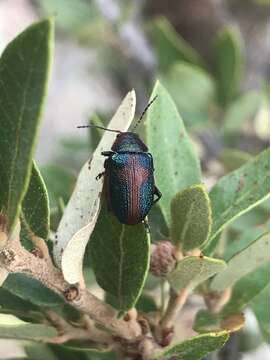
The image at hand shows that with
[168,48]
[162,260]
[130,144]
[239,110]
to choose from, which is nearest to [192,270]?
[162,260]

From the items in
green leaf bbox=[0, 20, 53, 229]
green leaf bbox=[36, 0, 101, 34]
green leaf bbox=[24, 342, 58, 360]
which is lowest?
green leaf bbox=[24, 342, 58, 360]

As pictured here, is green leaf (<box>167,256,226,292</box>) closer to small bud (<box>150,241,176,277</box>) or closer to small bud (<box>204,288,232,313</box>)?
small bud (<box>150,241,176,277</box>)

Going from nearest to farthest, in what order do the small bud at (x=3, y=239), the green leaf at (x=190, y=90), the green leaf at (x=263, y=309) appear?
the small bud at (x=3, y=239) < the green leaf at (x=263, y=309) < the green leaf at (x=190, y=90)

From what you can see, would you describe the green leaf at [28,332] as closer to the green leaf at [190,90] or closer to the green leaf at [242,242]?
the green leaf at [242,242]

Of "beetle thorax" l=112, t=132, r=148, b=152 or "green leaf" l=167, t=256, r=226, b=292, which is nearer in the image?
"green leaf" l=167, t=256, r=226, b=292

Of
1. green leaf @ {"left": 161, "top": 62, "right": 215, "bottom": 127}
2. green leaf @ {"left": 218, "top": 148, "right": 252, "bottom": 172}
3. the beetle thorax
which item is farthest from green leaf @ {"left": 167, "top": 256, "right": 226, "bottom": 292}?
green leaf @ {"left": 161, "top": 62, "right": 215, "bottom": 127}

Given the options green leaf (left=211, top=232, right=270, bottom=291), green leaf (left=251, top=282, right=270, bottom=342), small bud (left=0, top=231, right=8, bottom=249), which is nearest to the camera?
small bud (left=0, top=231, right=8, bottom=249)

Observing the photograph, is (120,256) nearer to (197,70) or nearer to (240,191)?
(240,191)

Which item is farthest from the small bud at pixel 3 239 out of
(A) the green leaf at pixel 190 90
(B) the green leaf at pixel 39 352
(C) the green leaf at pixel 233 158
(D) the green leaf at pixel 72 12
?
(D) the green leaf at pixel 72 12
